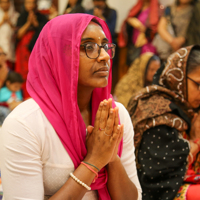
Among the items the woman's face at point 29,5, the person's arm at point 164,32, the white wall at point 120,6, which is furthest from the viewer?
the white wall at point 120,6

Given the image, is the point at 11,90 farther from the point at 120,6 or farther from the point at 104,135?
the point at 104,135

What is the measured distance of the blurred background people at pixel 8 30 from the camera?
484 centimetres

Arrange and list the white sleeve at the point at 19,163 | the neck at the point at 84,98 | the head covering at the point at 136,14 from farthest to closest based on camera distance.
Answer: the head covering at the point at 136,14, the neck at the point at 84,98, the white sleeve at the point at 19,163

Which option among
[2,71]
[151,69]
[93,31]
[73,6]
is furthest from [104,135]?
[73,6]

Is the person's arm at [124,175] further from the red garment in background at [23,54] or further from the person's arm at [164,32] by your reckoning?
the red garment in background at [23,54]

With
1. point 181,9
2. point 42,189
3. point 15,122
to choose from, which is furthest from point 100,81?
point 181,9

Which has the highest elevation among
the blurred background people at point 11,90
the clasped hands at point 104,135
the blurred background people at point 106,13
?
the blurred background people at point 106,13

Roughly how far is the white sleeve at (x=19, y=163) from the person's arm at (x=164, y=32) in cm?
350

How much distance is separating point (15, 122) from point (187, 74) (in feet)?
4.20

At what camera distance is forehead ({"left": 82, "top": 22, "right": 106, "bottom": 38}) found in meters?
1.27

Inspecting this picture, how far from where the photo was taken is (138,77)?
392 centimetres

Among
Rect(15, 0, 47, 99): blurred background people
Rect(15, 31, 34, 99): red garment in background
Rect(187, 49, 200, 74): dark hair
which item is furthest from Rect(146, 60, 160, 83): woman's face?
Rect(15, 31, 34, 99): red garment in background

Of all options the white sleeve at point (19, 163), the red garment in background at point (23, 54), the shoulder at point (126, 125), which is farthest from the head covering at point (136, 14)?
the white sleeve at point (19, 163)

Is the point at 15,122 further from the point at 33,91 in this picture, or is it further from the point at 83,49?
the point at 83,49
